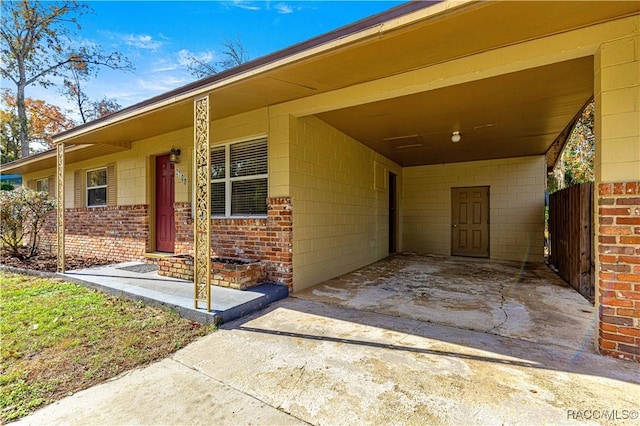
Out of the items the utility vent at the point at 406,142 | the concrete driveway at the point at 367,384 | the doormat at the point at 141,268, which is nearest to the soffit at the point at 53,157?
the doormat at the point at 141,268

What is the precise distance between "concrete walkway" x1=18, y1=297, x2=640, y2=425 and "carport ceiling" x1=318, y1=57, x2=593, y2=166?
2.88m

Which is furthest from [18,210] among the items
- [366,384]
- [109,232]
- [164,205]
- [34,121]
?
[34,121]

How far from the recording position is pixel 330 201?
5.19m

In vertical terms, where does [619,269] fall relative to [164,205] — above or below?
below

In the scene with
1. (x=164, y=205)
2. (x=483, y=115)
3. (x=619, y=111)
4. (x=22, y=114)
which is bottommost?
(x=164, y=205)

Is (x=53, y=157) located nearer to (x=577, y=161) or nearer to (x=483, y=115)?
(x=483, y=115)

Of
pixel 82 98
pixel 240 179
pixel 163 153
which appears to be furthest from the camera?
pixel 82 98

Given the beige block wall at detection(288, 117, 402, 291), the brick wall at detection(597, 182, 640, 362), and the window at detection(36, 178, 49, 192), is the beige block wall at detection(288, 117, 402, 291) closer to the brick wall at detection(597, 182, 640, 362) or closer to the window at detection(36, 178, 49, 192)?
the brick wall at detection(597, 182, 640, 362)

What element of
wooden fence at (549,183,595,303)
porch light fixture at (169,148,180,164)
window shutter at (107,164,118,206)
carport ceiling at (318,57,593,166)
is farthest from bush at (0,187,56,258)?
wooden fence at (549,183,595,303)

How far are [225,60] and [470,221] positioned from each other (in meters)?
12.0

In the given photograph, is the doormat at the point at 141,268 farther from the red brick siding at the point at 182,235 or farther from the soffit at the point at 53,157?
the soffit at the point at 53,157

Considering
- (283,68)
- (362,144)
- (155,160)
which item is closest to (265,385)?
(283,68)

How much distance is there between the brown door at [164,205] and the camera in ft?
20.0

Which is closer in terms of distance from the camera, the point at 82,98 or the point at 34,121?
the point at 34,121
